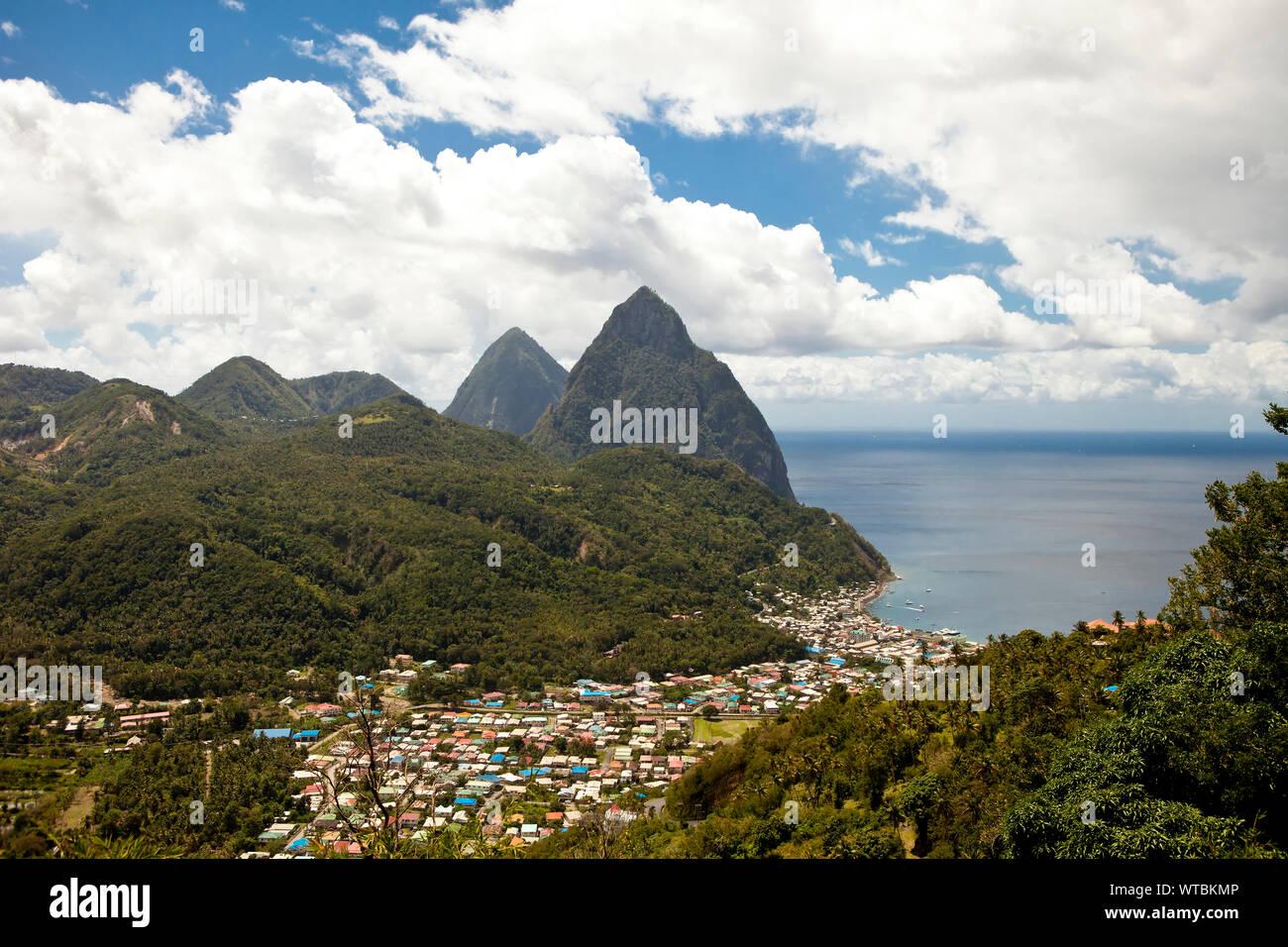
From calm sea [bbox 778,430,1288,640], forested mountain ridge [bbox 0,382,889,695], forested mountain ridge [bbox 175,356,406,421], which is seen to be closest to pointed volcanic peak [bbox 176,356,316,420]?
forested mountain ridge [bbox 175,356,406,421]

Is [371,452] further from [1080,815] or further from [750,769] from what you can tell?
[1080,815]

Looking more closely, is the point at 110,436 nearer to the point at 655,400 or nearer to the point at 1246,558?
the point at 655,400

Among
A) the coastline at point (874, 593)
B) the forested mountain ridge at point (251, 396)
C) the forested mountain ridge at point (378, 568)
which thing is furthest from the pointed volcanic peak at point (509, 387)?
the coastline at point (874, 593)

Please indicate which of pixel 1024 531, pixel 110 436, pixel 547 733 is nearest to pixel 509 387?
pixel 110 436

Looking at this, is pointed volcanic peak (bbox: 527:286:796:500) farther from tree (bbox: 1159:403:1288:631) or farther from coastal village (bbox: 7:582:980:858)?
tree (bbox: 1159:403:1288:631)

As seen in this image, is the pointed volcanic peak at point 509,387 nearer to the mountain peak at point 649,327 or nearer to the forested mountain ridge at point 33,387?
the mountain peak at point 649,327
